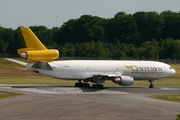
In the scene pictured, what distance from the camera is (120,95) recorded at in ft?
144

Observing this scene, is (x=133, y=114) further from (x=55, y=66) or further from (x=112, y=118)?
(x=55, y=66)

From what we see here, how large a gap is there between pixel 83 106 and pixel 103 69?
17.9m

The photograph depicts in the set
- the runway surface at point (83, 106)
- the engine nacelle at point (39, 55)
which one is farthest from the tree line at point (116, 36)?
the runway surface at point (83, 106)

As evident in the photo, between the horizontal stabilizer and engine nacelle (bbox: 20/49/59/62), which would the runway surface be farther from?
engine nacelle (bbox: 20/49/59/62)

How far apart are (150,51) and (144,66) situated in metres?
66.4

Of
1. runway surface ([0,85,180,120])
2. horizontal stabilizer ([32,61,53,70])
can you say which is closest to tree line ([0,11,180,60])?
horizontal stabilizer ([32,61,53,70])

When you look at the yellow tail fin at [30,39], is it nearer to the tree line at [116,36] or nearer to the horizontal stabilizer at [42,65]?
the horizontal stabilizer at [42,65]

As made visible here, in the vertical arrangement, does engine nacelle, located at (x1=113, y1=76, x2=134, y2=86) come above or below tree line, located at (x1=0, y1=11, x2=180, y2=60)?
below

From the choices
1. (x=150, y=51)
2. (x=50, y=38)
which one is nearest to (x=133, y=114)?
(x=150, y=51)

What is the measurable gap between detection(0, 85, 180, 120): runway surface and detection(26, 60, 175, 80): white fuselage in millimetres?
4577

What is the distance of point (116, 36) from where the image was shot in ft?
565

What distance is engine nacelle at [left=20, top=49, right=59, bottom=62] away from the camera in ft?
152

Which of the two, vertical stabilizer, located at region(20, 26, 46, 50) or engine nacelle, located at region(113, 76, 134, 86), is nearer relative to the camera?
vertical stabilizer, located at region(20, 26, 46, 50)

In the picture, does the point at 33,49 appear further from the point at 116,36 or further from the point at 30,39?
the point at 116,36
